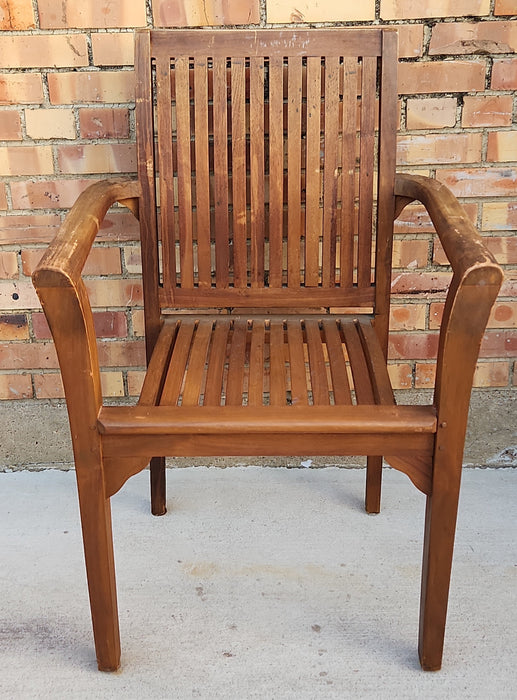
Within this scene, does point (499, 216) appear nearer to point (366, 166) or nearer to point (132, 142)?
point (366, 166)

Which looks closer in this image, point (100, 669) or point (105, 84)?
point (100, 669)

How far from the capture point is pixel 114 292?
1.99m

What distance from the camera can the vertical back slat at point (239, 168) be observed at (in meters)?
1.63

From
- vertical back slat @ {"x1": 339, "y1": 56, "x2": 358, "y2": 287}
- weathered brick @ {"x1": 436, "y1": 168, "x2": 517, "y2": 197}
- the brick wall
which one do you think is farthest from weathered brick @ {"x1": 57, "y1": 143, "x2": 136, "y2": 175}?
weathered brick @ {"x1": 436, "y1": 168, "x2": 517, "y2": 197}

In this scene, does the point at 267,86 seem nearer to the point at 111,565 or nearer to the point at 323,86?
the point at 323,86

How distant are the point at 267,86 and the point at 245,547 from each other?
1080 millimetres

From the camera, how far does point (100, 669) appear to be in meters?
1.42

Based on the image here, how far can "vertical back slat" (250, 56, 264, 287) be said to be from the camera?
1.64 meters

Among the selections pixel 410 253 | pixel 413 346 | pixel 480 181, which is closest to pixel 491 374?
pixel 413 346

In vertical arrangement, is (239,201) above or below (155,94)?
below

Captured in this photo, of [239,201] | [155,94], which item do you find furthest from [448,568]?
[155,94]

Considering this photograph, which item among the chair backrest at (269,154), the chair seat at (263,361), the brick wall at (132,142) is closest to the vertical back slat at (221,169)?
the chair backrest at (269,154)

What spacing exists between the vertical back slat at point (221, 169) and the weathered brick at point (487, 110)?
1.98 ft

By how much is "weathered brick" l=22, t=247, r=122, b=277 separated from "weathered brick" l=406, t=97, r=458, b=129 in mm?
801
